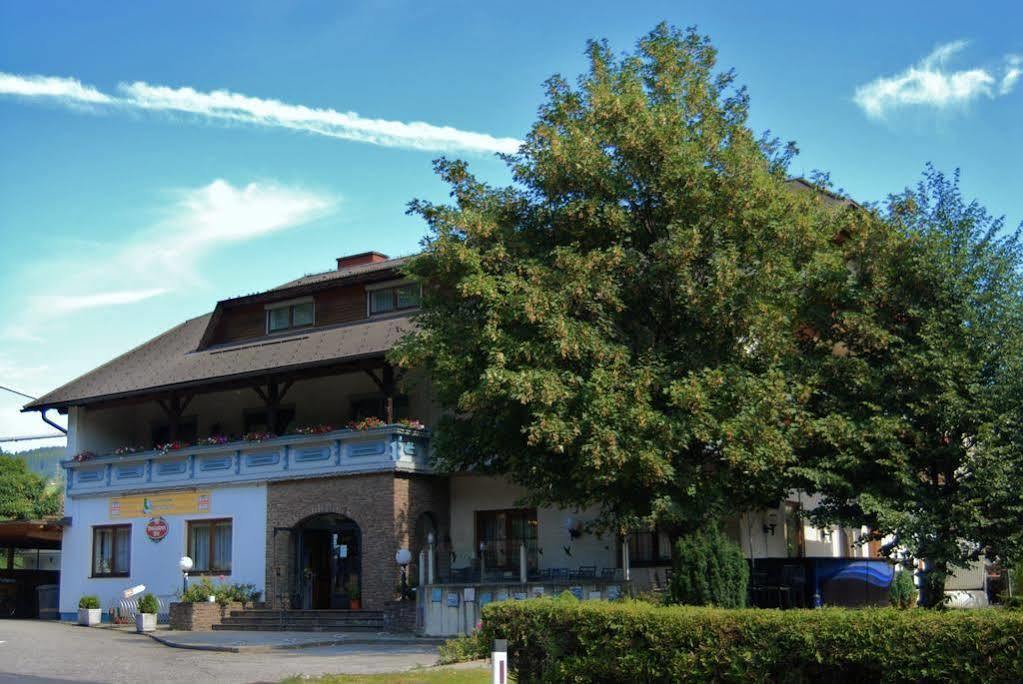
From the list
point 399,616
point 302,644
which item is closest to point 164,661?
point 302,644

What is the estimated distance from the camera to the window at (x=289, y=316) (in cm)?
3281

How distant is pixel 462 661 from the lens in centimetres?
1769

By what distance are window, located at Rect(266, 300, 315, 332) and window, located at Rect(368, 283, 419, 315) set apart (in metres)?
2.33

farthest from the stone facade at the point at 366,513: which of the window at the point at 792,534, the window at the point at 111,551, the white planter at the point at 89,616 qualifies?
the window at the point at 792,534

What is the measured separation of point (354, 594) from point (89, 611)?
25.4 feet

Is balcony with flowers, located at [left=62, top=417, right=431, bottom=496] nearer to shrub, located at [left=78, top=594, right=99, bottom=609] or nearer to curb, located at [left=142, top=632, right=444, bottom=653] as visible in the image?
shrub, located at [left=78, top=594, right=99, bottom=609]

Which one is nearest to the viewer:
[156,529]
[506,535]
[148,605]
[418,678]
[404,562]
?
[418,678]

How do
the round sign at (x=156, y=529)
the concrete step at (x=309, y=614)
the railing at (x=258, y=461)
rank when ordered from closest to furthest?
1. the concrete step at (x=309, y=614)
2. the railing at (x=258, y=461)
3. the round sign at (x=156, y=529)

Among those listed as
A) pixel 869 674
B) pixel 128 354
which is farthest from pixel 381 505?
pixel 869 674

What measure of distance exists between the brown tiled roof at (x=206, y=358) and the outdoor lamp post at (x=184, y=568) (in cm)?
469

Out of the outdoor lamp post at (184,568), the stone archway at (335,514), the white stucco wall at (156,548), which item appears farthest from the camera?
the white stucco wall at (156,548)

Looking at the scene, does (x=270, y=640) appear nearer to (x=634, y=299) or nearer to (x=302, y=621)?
(x=302, y=621)

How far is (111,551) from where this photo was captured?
33500 mm

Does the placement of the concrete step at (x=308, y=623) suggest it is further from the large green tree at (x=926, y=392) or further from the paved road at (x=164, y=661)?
the large green tree at (x=926, y=392)
